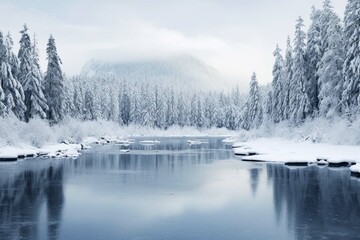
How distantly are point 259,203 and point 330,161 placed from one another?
1470 cm

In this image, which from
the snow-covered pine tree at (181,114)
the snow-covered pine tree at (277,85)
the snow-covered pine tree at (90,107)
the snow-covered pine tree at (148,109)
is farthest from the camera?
the snow-covered pine tree at (181,114)

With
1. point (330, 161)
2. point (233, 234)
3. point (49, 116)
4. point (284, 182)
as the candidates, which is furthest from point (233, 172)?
point (49, 116)

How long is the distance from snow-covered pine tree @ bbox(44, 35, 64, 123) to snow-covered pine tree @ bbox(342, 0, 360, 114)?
38701 mm

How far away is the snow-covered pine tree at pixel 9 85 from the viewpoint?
4756 cm

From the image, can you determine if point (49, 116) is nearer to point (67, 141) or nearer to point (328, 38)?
point (67, 141)

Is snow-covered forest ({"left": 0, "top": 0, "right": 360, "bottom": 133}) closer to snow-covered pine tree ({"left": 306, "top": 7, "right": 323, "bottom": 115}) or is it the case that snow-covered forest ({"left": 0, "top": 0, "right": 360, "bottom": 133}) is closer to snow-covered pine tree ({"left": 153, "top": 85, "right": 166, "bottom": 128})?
snow-covered pine tree ({"left": 306, "top": 7, "right": 323, "bottom": 115})

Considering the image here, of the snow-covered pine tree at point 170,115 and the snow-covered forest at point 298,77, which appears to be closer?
the snow-covered forest at point 298,77

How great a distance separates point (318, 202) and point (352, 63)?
26562 millimetres

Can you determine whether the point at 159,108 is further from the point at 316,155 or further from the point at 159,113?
the point at 316,155

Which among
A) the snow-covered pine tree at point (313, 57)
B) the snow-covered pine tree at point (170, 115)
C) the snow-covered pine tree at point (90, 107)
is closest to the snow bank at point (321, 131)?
the snow-covered pine tree at point (313, 57)

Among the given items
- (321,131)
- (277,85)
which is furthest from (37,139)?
(277,85)

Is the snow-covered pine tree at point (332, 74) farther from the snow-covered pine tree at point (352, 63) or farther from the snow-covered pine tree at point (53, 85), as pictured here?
the snow-covered pine tree at point (53, 85)

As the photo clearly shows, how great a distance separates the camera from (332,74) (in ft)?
152

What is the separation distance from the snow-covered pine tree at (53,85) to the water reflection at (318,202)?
39605 millimetres
